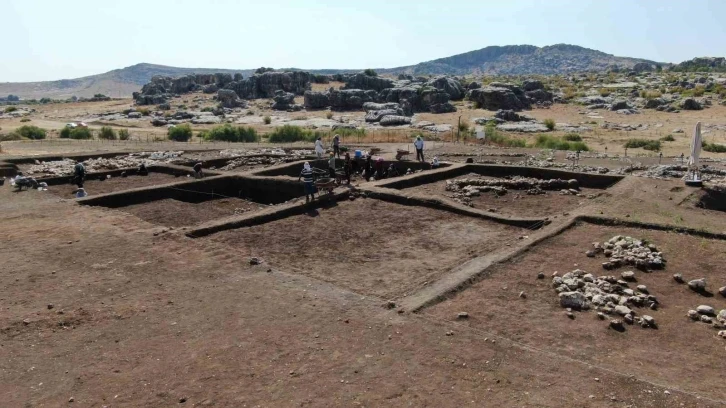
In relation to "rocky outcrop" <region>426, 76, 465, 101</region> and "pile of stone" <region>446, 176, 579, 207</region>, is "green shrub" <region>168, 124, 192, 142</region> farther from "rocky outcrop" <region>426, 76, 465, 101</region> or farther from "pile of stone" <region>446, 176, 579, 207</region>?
"rocky outcrop" <region>426, 76, 465, 101</region>

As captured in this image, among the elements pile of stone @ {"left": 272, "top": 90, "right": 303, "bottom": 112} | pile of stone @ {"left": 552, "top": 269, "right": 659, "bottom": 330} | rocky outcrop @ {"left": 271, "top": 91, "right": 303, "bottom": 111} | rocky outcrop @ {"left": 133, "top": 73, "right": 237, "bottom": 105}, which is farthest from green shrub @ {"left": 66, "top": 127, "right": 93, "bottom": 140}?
rocky outcrop @ {"left": 133, "top": 73, "right": 237, "bottom": 105}

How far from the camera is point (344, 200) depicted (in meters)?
15.8

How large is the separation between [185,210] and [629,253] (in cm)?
1161

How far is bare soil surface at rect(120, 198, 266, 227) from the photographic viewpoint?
48.3 ft

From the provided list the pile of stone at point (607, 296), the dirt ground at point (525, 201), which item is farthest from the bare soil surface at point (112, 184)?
the pile of stone at point (607, 296)

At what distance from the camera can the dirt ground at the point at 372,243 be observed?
1009 cm

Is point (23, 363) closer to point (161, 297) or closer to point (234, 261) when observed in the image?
point (161, 297)

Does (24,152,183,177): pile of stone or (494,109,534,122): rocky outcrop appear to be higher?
(494,109,534,122): rocky outcrop

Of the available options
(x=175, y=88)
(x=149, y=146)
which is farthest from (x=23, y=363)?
(x=175, y=88)

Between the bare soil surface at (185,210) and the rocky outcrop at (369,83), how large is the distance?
5055 cm

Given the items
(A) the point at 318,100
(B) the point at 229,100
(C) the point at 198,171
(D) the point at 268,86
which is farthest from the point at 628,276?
(D) the point at 268,86

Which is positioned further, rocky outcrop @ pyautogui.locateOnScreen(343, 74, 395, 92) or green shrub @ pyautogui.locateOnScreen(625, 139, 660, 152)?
rocky outcrop @ pyautogui.locateOnScreen(343, 74, 395, 92)

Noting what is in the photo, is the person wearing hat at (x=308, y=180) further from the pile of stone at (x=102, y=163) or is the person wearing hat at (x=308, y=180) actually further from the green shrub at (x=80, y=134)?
the green shrub at (x=80, y=134)

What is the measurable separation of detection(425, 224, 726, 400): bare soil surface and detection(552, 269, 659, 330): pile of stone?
0.14 meters
